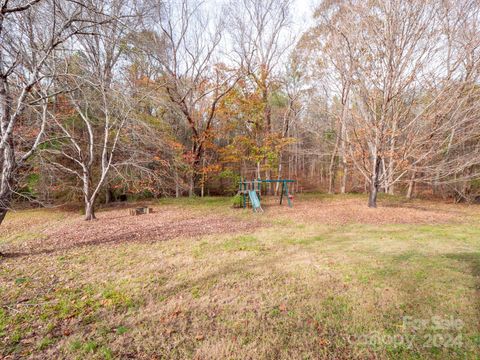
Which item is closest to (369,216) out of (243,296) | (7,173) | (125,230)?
(243,296)

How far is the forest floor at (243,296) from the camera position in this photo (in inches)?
82.0

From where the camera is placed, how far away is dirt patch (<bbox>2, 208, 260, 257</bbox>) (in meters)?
5.24

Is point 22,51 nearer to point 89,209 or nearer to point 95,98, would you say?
point 95,98

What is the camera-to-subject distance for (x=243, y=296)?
290cm

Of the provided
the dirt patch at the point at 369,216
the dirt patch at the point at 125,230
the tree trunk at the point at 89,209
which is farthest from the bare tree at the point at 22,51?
the dirt patch at the point at 369,216

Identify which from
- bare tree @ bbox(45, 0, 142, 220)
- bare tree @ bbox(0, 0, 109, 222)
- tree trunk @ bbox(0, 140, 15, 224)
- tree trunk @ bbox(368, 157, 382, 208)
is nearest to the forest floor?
tree trunk @ bbox(0, 140, 15, 224)

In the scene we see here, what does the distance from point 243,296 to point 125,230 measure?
494 centimetres

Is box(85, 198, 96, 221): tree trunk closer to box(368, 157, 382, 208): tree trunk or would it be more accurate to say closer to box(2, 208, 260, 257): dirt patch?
box(2, 208, 260, 257): dirt patch

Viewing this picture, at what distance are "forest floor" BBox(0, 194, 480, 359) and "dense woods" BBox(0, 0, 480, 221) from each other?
6.98 feet

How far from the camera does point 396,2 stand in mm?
7727

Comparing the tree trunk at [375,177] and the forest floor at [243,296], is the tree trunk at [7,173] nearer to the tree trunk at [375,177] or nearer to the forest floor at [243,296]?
the forest floor at [243,296]

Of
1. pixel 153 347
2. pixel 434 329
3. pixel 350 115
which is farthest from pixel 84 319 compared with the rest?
pixel 350 115

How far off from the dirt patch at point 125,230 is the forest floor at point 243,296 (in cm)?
9

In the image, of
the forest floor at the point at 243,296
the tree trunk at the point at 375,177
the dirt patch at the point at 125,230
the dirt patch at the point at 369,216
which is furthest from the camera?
the tree trunk at the point at 375,177
